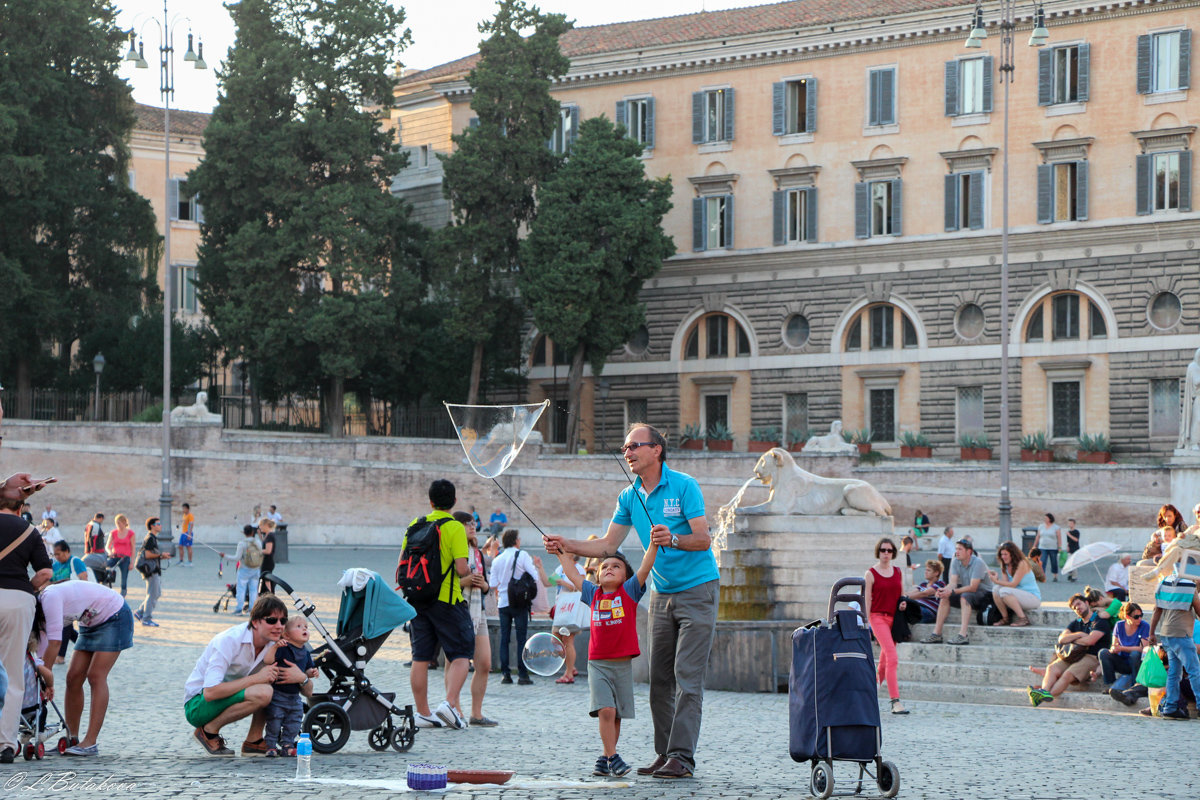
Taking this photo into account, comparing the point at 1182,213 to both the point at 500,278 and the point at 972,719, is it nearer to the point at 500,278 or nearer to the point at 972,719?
the point at 500,278

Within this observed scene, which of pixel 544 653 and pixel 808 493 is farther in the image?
pixel 808 493

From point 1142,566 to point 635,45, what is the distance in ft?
95.4

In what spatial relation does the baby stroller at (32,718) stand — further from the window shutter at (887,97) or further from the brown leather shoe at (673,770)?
the window shutter at (887,97)

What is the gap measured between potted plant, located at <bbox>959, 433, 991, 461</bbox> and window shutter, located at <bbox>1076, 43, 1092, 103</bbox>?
301 inches

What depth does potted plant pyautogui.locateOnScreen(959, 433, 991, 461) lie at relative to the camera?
35.2 m

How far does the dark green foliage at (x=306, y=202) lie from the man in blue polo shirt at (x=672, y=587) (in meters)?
27.6

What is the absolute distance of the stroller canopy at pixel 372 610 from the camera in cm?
938

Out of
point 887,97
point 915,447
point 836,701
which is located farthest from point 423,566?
point 887,97

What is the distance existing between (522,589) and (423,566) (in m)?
4.40

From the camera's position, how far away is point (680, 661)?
7.60 metres

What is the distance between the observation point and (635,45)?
133 ft

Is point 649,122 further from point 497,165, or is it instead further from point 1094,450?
point 1094,450

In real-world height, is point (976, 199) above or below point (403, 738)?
above

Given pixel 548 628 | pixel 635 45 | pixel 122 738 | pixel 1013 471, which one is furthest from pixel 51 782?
pixel 635 45
